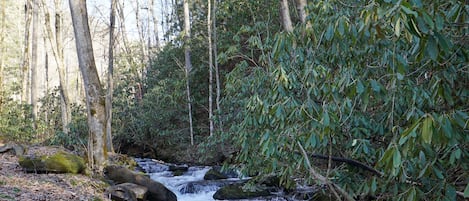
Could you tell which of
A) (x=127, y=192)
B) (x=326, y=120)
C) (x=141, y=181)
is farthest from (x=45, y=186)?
(x=326, y=120)

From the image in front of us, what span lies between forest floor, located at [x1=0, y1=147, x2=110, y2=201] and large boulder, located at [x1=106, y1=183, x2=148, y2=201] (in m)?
0.16

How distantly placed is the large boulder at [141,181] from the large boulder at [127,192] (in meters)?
0.39

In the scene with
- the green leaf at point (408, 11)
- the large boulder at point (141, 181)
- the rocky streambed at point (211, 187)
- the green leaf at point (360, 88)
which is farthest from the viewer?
the rocky streambed at point (211, 187)

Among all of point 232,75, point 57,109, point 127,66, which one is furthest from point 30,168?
point 127,66

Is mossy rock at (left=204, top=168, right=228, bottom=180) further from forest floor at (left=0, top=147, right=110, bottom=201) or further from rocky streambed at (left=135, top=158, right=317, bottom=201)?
forest floor at (left=0, top=147, right=110, bottom=201)

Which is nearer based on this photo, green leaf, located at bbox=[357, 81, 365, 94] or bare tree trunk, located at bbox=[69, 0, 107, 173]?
green leaf, located at bbox=[357, 81, 365, 94]

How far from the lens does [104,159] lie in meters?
8.11

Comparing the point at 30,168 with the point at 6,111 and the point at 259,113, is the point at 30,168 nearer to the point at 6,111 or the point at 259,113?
the point at 259,113

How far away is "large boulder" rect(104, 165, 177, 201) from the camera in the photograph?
24.5 ft

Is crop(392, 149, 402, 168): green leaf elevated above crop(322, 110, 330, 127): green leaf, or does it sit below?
below

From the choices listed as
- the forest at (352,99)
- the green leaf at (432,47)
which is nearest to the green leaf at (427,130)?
the forest at (352,99)

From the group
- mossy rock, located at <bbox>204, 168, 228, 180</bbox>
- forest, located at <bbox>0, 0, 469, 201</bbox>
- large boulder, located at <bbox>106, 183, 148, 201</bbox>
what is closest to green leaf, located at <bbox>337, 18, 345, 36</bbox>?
forest, located at <bbox>0, 0, 469, 201</bbox>

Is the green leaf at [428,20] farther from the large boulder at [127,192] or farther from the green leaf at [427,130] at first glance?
the large boulder at [127,192]

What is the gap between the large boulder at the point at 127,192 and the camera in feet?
20.7
